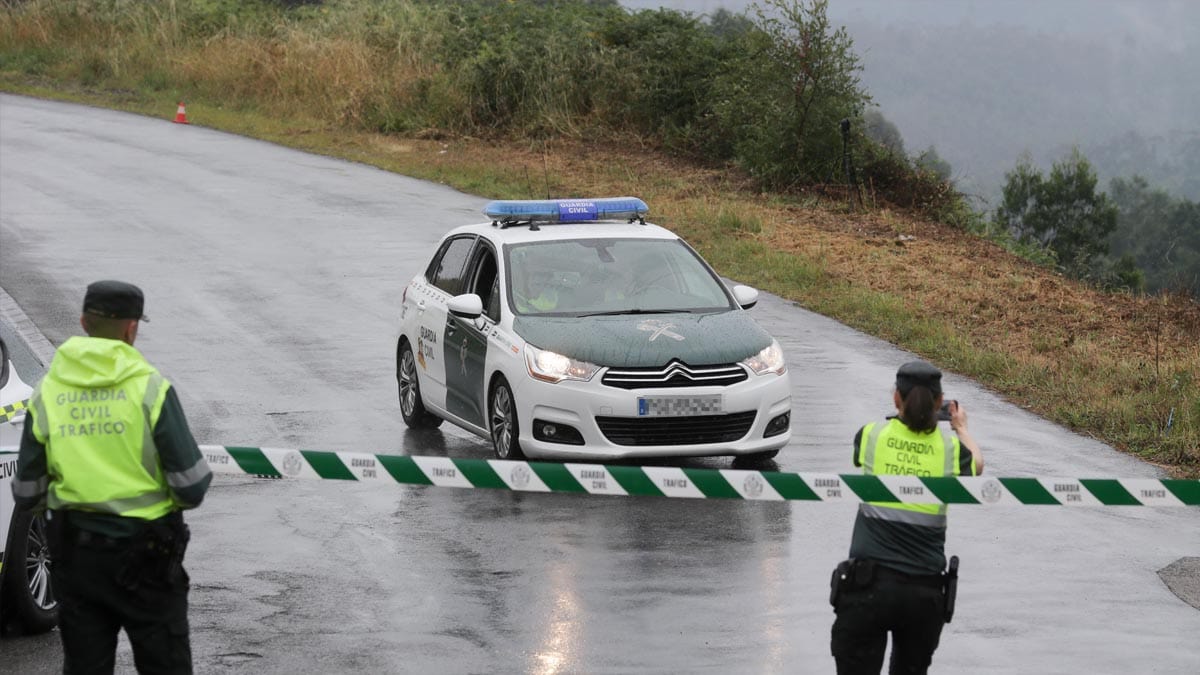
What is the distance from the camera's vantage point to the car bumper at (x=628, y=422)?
11164mm

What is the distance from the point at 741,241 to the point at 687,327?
40.6ft

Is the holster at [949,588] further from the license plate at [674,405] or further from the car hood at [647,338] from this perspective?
the car hood at [647,338]

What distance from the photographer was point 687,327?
11703mm

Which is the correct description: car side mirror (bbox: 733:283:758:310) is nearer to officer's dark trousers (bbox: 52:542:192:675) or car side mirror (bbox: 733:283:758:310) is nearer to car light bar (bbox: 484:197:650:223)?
car light bar (bbox: 484:197:650:223)

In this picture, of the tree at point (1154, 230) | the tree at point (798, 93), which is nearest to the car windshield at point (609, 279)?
the tree at point (798, 93)

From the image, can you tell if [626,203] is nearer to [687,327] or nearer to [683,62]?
[687,327]

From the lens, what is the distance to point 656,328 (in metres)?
11.6

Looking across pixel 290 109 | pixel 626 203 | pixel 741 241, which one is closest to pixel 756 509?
pixel 626 203

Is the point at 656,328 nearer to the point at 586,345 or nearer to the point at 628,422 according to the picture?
the point at 586,345

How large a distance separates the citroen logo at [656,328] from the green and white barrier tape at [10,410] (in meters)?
4.60

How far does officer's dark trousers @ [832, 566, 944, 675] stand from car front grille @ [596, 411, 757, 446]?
509 centimetres

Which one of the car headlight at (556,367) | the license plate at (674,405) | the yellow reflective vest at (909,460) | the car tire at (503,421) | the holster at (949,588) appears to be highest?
the yellow reflective vest at (909,460)

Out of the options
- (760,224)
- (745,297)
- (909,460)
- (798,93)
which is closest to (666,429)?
(745,297)

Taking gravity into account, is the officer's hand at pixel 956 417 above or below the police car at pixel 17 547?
above
